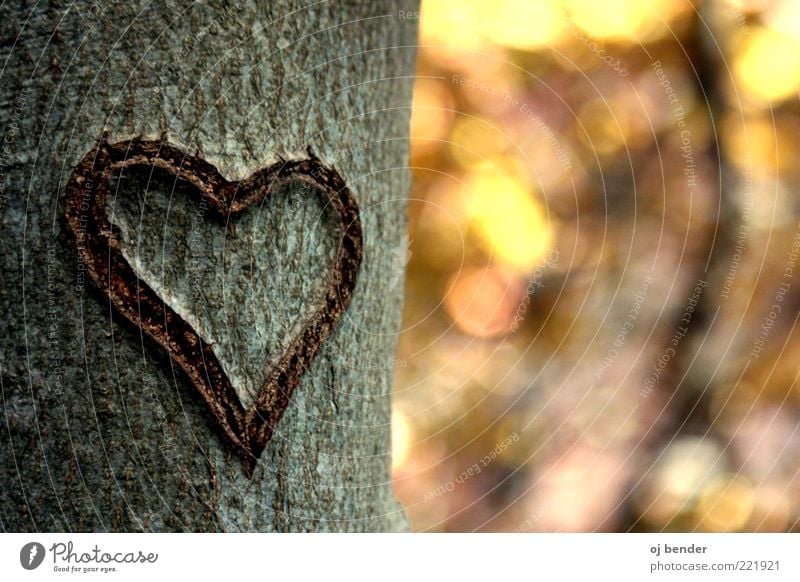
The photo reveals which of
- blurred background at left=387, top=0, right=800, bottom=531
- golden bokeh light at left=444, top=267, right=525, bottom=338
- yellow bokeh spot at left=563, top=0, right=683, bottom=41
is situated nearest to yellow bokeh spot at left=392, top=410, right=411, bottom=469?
blurred background at left=387, top=0, right=800, bottom=531

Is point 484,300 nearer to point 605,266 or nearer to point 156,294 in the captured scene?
point 605,266

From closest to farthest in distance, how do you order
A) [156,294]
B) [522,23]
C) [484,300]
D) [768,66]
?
1. [156,294]
2. [768,66]
3. [522,23]
4. [484,300]

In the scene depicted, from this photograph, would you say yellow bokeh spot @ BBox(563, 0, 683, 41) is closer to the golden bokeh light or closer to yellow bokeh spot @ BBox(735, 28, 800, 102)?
yellow bokeh spot @ BBox(735, 28, 800, 102)

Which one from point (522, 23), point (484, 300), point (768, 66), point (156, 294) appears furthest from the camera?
point (484, 300)

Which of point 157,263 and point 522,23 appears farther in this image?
point 522,23

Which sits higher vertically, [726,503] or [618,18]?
[618,18]

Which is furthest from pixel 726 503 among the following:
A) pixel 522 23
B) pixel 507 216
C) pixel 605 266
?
pixel 522 23
